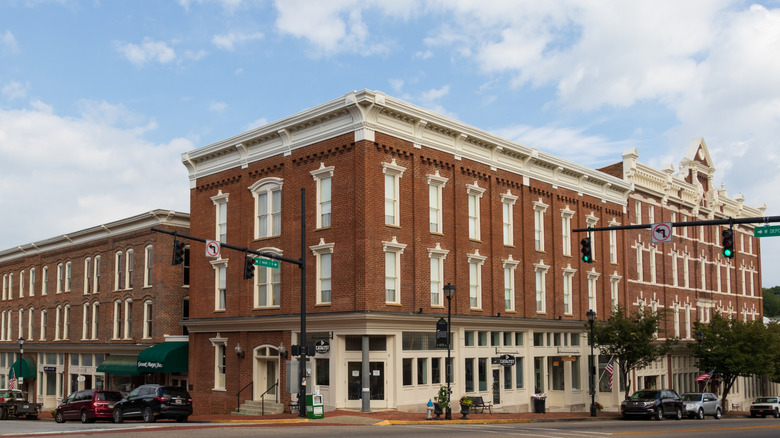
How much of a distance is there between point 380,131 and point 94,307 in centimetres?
2865

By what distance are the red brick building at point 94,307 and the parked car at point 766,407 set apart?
115ft

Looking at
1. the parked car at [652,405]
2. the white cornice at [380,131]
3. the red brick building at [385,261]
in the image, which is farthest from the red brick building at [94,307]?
the parked car at [652,405]

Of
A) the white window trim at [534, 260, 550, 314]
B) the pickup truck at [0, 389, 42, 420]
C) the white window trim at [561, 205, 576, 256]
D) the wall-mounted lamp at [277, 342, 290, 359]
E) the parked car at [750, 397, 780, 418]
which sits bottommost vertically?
the parked car at [750, 397, 780, 418]

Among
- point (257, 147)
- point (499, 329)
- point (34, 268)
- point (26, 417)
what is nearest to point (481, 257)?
point (499, 329)

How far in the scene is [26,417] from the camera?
145ft

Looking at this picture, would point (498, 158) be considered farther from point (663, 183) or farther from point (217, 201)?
point (663, 183)

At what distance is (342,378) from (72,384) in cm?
2997

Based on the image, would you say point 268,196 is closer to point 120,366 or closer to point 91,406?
point 91,406

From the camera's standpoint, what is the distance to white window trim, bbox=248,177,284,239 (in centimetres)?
3650

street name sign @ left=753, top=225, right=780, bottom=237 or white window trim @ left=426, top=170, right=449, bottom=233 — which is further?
white window trim @ left=426, top=170, right=449, bottom=233

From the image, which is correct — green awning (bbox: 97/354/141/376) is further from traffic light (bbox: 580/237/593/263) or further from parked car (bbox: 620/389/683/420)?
traffic light (bbox: 580/237/593/263)

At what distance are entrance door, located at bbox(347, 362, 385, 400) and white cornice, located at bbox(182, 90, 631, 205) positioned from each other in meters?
9.74

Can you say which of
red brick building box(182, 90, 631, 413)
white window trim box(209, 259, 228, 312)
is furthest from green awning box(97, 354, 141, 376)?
white window trim box(209, 259, 228, 312)

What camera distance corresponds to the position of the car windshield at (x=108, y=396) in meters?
33.5
